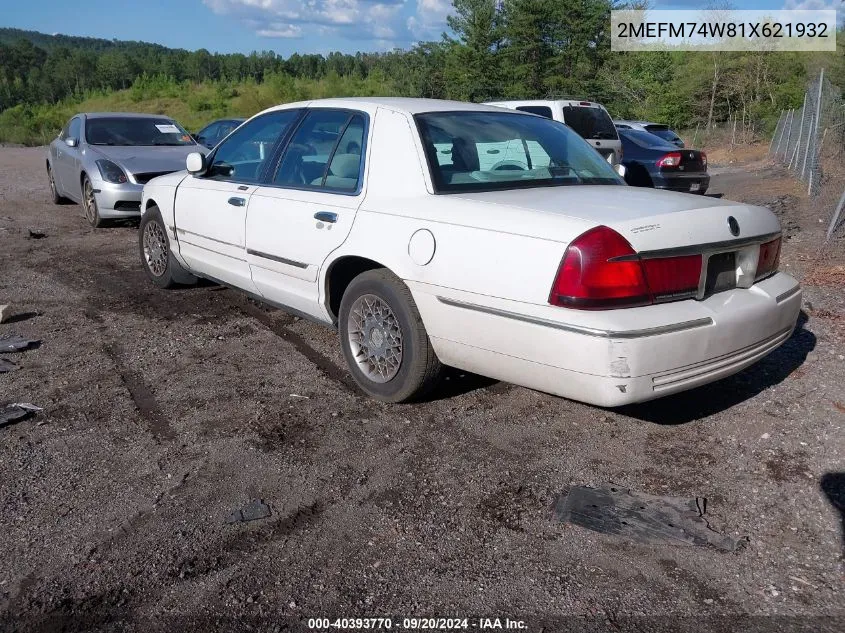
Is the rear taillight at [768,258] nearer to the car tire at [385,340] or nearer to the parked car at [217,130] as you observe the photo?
the car tire at [385,340]

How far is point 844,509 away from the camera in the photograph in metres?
3.22

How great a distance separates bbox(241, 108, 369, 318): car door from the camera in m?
4.43

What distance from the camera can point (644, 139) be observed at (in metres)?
14.4

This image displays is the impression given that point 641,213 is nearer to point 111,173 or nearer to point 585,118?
point 111,173

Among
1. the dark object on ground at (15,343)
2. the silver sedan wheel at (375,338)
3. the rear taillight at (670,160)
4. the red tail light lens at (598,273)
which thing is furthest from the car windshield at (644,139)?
the red tail light lens at (598,273)

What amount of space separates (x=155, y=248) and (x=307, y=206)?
8.78 feet

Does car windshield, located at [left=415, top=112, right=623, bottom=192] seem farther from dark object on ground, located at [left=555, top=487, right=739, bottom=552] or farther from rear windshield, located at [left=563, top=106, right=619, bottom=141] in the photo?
rear windshield, located at [left=563, top=106, right=619, bottom=141]

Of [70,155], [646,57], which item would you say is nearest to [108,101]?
[646,57]

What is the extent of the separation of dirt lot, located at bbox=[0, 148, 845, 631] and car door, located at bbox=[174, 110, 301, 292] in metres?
0.58

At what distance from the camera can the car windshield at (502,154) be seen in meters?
4.16

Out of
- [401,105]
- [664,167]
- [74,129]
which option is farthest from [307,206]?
[664,167]

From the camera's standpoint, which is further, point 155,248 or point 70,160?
point 70,160

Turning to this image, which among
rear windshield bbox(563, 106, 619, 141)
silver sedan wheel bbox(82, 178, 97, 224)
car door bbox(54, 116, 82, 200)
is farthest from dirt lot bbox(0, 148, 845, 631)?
rear windshield bbox(563, 106, 619, 141)

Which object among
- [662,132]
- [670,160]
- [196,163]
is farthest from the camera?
[662,132]
